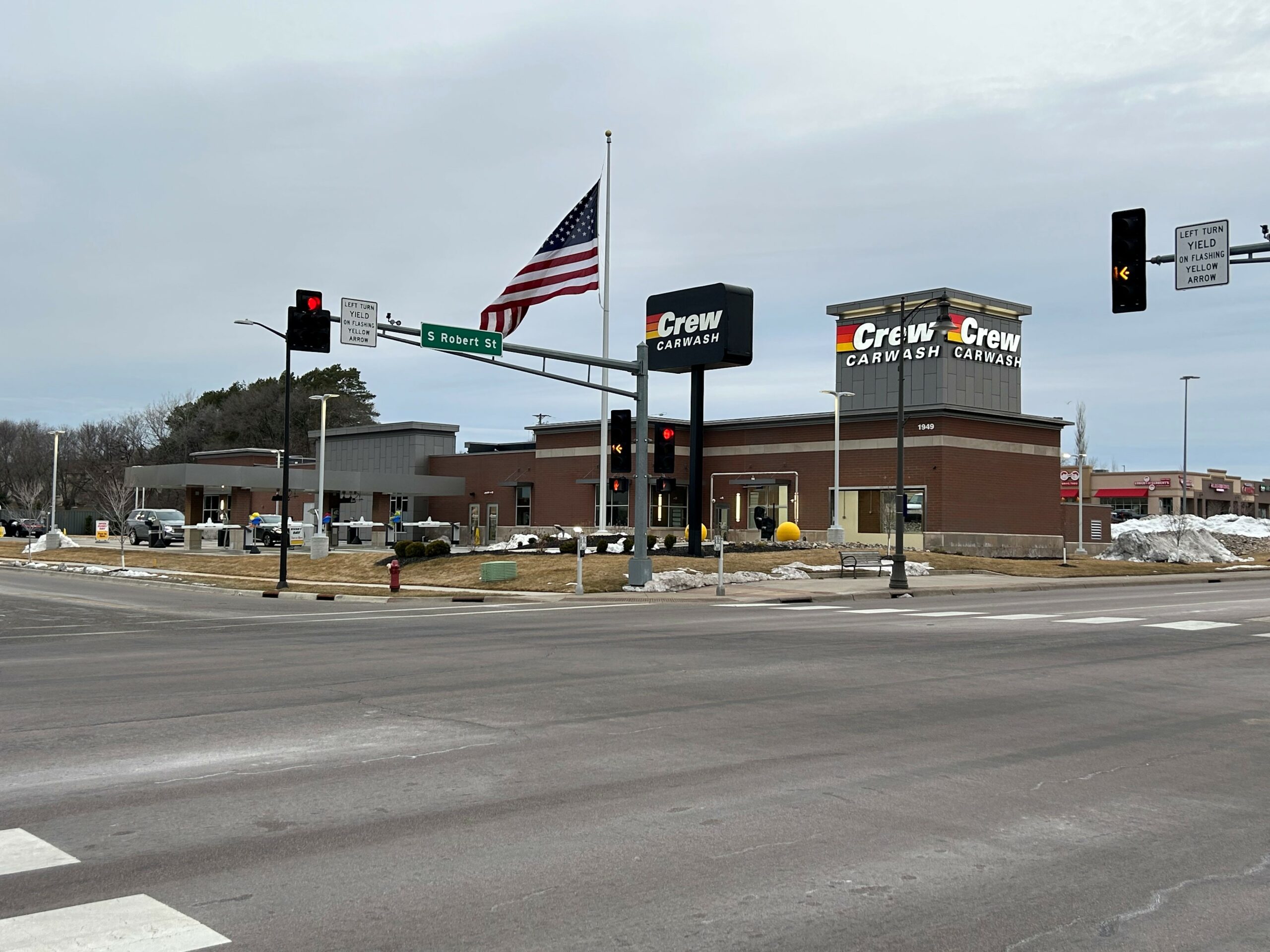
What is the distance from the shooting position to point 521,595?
32.6 m

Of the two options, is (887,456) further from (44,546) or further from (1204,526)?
(44,546)

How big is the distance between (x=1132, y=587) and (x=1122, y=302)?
21.9 meters

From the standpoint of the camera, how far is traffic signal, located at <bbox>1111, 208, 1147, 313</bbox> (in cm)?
1967

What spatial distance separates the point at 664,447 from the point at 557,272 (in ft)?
19.4

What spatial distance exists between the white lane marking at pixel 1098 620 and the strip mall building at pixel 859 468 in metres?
27.0

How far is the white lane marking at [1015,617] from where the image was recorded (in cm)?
2217

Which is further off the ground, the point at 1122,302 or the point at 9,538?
the point at 1122,302

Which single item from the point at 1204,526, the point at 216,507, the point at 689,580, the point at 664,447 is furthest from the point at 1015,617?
the point at 216,507

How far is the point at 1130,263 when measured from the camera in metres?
19.7

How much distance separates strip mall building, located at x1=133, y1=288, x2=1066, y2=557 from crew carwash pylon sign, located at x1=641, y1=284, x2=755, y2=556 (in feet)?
40.3

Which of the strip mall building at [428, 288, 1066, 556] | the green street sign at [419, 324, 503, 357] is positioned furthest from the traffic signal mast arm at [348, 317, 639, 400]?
the strip mall building at [428, 288, 1066, 556]

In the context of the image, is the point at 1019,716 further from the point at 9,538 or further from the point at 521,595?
the point at 9,538

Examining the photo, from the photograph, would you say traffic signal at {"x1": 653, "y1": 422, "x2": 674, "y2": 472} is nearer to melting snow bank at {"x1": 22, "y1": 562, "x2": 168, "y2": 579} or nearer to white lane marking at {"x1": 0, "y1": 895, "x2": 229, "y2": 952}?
melting snow bank at {"x1": 22, "y1": 562, "x2": 168, "y2": 579}

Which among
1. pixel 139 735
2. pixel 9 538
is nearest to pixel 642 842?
pixel 139 735
